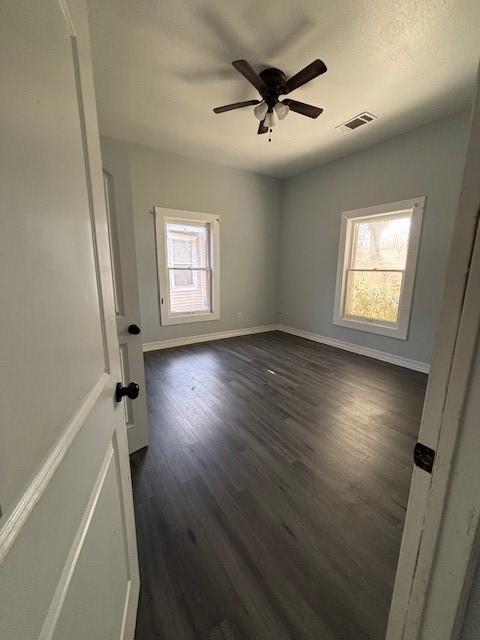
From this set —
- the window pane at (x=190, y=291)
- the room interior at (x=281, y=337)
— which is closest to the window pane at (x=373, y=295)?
the room interior at (x=281, y=337)

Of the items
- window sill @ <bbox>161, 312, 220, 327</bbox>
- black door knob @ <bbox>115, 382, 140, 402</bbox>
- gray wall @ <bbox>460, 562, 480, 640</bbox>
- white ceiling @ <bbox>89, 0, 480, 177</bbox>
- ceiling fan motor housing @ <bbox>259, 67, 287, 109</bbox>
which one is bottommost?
window sill @ <bbox>161, 312, 220, 327</bbox>

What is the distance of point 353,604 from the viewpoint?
105 cm

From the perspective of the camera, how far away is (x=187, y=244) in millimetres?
4477

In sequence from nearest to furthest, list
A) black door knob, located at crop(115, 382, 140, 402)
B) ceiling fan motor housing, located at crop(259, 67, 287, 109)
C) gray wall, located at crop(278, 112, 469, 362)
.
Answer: black door knob, located at crop(115, 382, 140, 402) < ceiling fan motor housing, located at crop(259, 67, 287, 109) < gray wall, located at crop(278, 112, 469, 362)

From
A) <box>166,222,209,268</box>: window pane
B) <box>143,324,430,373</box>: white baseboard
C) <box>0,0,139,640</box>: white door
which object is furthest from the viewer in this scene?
<box>166,222,209,268</box>: window pane

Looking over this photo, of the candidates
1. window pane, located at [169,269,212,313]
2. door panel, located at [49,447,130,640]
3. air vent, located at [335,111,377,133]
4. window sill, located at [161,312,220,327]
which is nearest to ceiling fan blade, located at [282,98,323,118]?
air vent, located at [335,111,377,133]

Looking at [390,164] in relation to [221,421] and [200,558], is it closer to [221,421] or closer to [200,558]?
[221,421]

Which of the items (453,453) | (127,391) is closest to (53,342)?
(127,391)

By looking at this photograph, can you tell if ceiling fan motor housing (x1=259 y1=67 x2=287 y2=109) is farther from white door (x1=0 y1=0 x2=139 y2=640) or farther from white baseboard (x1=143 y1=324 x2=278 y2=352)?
white baseboard (x1=143 y1=324 x2=278 y2=352)

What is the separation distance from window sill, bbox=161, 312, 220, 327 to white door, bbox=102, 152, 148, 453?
8.45 feet

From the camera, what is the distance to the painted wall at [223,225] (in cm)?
390

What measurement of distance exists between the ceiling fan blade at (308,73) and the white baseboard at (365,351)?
10.5 feet

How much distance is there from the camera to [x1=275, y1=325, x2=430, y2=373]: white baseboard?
3471 mm

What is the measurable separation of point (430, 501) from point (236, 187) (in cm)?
502
